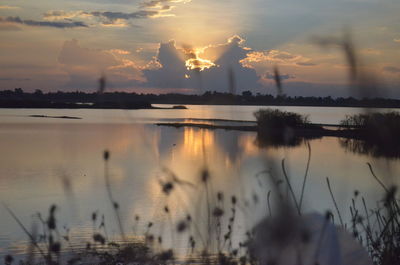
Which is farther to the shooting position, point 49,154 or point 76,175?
point 49,154

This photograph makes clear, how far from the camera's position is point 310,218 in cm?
244

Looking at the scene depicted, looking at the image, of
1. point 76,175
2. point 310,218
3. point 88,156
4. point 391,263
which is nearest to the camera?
point 310,218

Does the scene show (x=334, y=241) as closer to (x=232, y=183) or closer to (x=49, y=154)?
(x=232, y=183)

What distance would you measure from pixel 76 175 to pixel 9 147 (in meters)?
11.5

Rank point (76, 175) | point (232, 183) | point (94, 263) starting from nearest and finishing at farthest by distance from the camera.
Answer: point (94, 263) < point (232, 183) < point (76, 175)

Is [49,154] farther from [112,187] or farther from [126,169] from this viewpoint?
[112,187]

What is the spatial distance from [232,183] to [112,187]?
2783 millimetres

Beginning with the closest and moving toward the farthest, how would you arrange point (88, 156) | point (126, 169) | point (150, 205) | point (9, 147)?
point (150, 205) < point (126, 169) < point (88, 156) < point (9, 147)

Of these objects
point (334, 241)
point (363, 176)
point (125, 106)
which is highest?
point (125, 106)

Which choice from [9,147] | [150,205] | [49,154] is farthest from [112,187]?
[9,147]

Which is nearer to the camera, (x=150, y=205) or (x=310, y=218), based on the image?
(x=310, y=218)

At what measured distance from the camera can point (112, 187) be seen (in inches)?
485

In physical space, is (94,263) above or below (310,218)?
below

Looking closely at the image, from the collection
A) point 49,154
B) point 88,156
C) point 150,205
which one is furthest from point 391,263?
point 49,154
